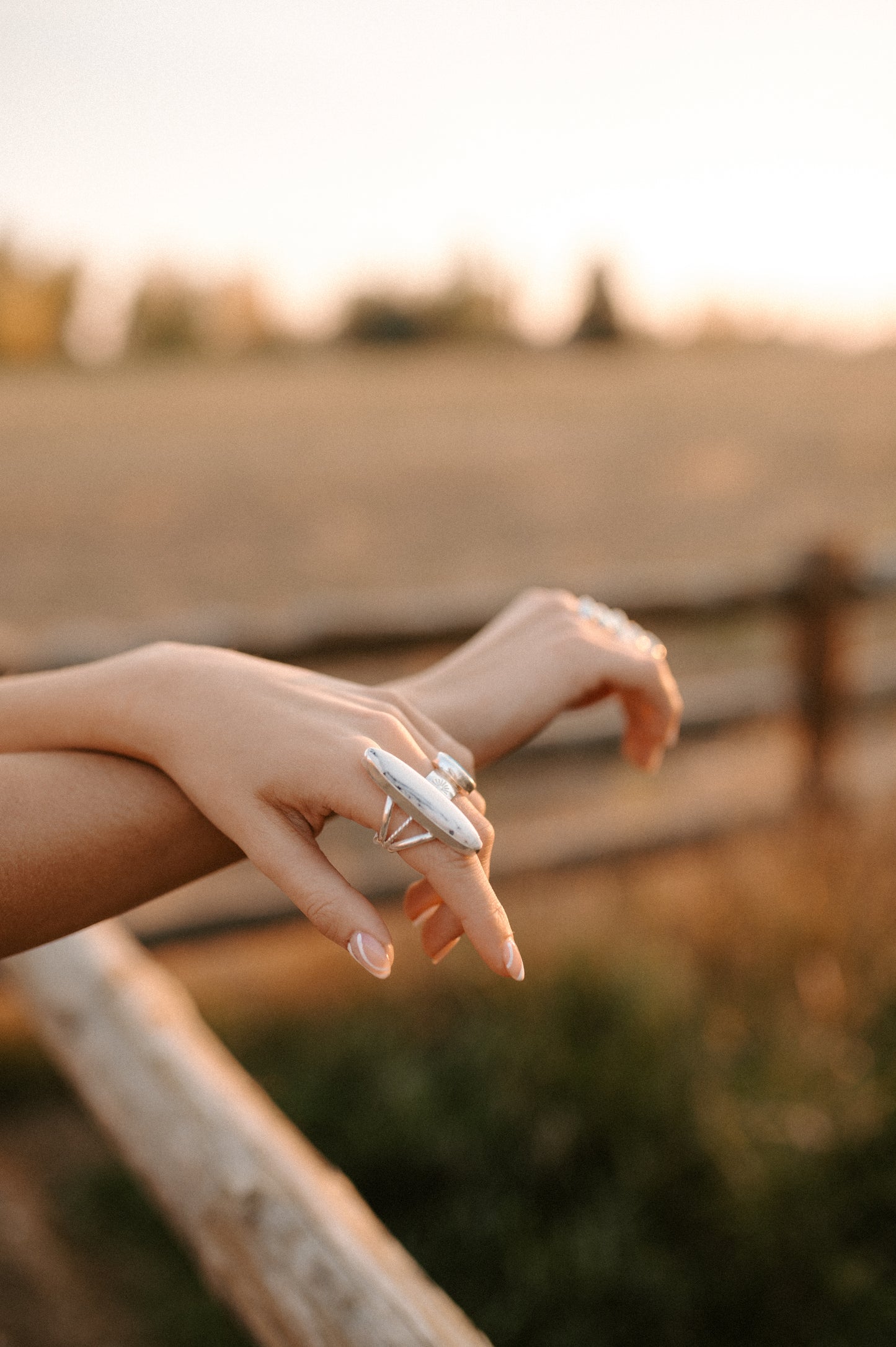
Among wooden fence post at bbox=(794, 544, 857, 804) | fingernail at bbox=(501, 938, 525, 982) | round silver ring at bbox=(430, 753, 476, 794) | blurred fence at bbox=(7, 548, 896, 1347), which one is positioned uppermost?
round silver ring at bbox=(430, 753, 476, 794)

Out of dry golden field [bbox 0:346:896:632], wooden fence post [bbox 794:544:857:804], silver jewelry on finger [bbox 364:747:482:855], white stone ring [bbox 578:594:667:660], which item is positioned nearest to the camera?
silver jewelry on finger [bbox 364:747:482:855]

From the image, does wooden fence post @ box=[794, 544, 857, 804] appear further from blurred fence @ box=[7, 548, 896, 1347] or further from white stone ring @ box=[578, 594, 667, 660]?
white stone ring @ box=[578, 594, 667, 660]

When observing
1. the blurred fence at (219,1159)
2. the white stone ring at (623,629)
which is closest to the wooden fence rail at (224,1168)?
the blurred fence at (219,1159)

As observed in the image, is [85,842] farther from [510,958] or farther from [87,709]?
[510,958]

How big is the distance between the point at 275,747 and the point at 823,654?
3601mm

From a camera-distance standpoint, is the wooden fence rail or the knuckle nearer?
the knuckle

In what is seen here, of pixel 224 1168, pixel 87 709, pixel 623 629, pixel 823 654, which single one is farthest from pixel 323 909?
pixel 823 654

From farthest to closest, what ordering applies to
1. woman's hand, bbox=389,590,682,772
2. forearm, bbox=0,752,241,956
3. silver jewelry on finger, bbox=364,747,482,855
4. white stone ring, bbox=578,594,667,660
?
white stone ring, bbox=578,594,667,660 < woman's hand, bbox=389,590,682,772 < forearm, bbox=0,752,241,956 < silver jewelry on finger, bbox=364,747,482,855

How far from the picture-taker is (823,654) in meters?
3.99

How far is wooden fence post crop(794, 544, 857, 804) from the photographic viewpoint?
393 cm

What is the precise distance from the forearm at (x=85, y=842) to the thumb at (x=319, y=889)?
121mm

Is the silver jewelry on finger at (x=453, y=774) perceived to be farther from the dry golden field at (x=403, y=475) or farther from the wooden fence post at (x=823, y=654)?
the wooden fence post at (x=823, y=654)

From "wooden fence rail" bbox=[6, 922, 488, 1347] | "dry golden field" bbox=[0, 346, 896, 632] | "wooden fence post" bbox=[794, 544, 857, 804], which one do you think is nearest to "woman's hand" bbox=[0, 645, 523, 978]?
"wooden fence rail" bbox=[6, 922, 488, 1347]

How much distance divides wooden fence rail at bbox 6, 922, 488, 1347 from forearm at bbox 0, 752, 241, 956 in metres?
0.56
